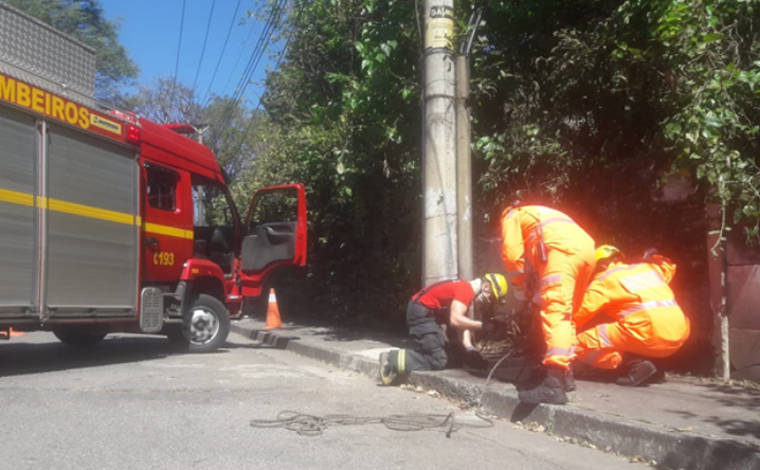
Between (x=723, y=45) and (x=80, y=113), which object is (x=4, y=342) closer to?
(x=80, y=113)

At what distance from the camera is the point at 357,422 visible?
538cm

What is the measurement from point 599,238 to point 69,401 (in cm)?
490

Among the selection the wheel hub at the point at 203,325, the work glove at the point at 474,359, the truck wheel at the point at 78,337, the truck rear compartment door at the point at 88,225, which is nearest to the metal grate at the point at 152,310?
the truck rear compartment door at the point at 88,225

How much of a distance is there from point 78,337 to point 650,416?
7.51 meters

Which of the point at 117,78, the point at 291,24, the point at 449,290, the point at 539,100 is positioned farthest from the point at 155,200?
the point at 117,78

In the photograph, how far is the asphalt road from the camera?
4359mm

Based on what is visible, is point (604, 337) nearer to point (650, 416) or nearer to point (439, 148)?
point (650, 416)

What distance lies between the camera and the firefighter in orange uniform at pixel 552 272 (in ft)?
17.2

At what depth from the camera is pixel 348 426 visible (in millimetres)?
5277

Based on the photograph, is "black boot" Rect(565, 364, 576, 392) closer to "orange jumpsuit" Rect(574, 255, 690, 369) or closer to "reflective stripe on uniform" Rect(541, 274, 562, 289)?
"orange jumpsuit" Rect(574, 255, 690, 369)

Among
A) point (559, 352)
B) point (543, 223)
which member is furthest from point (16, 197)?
point (559, 352)

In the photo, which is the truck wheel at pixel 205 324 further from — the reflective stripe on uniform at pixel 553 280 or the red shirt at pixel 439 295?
the reflective stripe on uniform at pixel 553 280

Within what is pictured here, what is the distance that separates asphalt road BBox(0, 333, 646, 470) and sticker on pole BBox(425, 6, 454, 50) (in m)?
3.41

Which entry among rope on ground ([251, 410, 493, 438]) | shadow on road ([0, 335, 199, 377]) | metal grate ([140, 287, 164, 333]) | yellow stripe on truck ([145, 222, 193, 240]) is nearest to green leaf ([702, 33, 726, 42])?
rope on ground ([251, 410, 493, 438])
